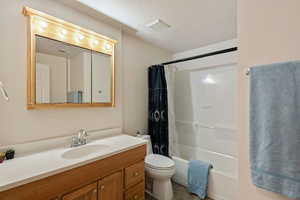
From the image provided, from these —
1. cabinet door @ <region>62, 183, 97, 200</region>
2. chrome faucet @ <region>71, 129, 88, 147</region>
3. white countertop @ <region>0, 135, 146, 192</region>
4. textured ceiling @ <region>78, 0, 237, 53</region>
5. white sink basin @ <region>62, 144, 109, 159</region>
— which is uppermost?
textured ceiling @ <region>78, 0, 237, 53</region>

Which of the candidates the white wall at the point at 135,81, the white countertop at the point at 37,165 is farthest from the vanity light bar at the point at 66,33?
the white countertop at the point at 37,165

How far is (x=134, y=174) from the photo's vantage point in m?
1.57

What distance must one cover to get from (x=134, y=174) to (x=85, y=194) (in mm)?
542

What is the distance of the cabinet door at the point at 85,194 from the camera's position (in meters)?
1.08

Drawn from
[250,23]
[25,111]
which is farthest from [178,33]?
[25,111]

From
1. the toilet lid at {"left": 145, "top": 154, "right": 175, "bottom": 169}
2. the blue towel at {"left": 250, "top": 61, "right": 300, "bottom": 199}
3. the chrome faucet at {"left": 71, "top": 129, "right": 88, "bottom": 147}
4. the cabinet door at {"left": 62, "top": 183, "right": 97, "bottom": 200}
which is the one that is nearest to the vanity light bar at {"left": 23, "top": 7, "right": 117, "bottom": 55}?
the chrome faucet at {"left": 71, "top": 129, "right": 88, "bottom": 147}

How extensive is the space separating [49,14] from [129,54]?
3.61 feet

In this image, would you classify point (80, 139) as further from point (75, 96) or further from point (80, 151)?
point (75, 96)

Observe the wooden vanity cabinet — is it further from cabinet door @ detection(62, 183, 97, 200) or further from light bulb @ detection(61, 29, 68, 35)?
light bulb @ detection(61, 29, 68, 35)

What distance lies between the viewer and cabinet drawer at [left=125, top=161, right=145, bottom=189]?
58.9 inches

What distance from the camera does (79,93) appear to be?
1651mm

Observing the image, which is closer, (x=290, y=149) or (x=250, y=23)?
(x=290, y=149)

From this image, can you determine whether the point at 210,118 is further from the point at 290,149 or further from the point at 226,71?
the point at 290,149

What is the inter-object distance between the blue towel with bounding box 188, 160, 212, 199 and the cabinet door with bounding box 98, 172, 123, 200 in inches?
40.3
